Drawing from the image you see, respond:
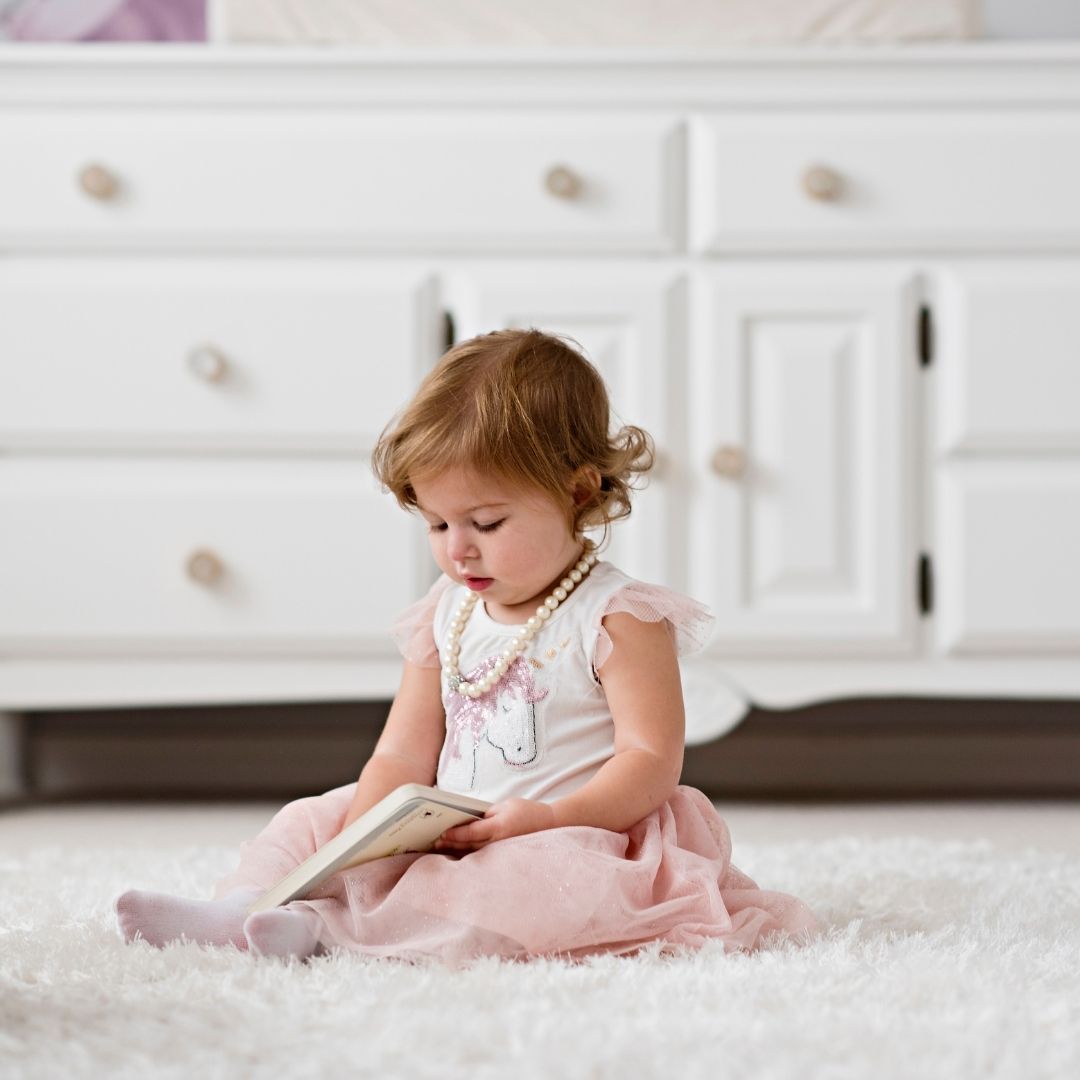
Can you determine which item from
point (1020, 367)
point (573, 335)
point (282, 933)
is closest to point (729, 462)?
point (573, 335)

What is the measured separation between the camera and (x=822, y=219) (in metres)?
1.50

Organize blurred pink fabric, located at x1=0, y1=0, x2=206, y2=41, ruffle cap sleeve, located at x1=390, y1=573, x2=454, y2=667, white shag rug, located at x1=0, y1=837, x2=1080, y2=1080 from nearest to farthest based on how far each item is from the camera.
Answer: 1. white shag rug, located at x1=0, y1=837, x2=1080, y2=1080
2. ruffle cap sleeve, located at x1=390, y1=573, x2=454, y2=667
3. blurred pink fabric, located at x1=0, y1=0, x2=206, y2=41

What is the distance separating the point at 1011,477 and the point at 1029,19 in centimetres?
90

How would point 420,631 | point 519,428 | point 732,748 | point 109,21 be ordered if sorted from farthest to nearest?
point 109,21 < point 732,748 < point 420,631 < point 519,428

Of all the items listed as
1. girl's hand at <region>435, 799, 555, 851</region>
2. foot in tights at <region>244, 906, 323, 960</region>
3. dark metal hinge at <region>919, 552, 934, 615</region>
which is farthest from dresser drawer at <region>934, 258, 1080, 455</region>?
foot in tights at <region>244, 906, 323, 960</region>

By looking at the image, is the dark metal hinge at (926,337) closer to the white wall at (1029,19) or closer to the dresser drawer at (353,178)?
the dresser drawer at (353,178)

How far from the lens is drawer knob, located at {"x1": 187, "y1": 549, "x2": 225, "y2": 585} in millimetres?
1489

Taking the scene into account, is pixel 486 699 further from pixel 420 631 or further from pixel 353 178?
pixel 353 178

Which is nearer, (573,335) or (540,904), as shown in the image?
(540,904)

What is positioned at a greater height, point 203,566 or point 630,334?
point 630,334

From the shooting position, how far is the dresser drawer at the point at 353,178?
1.51m

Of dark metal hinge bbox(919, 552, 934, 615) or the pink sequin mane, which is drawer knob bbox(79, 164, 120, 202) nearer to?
the pink sequin mane

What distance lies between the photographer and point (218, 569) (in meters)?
1.49

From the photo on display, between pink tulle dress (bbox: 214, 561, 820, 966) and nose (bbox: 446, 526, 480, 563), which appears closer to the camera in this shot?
pink tulle dress (bbox: 214, 561, 820, 966)
